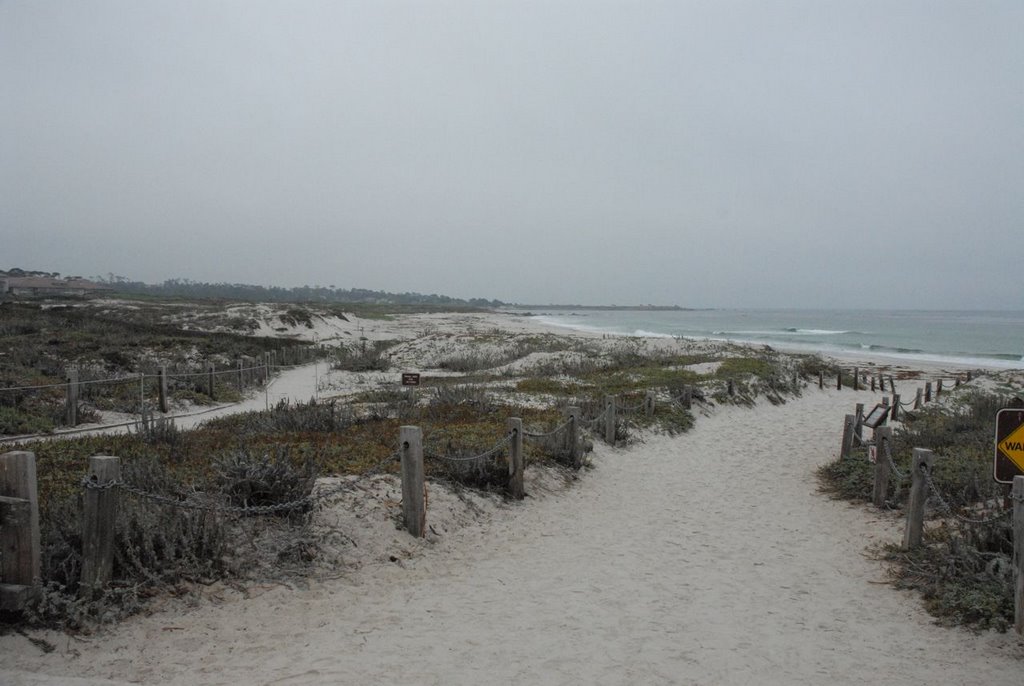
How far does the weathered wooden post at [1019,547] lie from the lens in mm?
4637

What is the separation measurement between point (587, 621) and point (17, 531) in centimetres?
431

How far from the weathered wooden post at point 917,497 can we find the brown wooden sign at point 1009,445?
Answer: 1127 mm

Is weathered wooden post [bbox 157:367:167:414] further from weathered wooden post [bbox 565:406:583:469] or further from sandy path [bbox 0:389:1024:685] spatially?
sandy path [bbox 0:389:1024:685]

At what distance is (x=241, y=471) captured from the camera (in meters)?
6.35

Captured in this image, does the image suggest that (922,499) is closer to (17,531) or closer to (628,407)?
(628,407)

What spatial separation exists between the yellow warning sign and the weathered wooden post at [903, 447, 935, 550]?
1.17 metres

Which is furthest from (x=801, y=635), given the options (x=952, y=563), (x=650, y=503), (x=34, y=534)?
(x=34, y=534)

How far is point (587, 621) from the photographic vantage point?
5188mm

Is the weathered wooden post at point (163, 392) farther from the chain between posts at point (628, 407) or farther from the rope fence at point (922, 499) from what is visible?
the rope fence at point (922, 499)

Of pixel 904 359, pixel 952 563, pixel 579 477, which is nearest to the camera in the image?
pixel 952 563

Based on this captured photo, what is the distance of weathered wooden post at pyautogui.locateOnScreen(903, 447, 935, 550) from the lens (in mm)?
6370

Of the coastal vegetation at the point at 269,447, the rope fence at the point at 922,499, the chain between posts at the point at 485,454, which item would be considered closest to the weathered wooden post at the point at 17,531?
the coastal vegetation at the point at 269,447

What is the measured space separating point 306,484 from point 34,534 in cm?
251

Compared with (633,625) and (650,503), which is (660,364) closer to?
(650,503)
